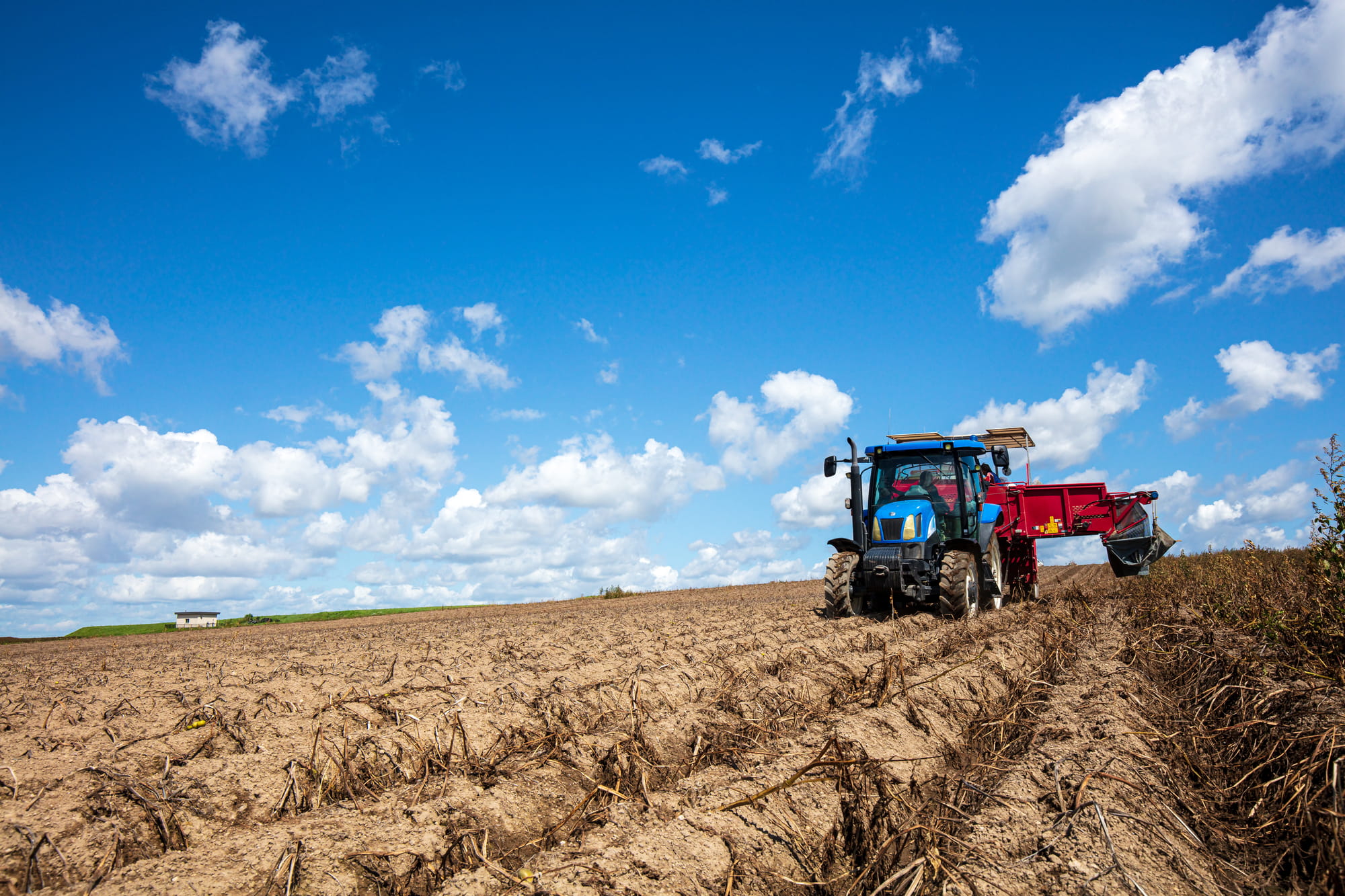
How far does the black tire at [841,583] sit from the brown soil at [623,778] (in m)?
2.61

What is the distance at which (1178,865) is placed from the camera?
2787 millimetres

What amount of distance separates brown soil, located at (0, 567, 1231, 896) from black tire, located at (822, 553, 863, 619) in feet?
8.57

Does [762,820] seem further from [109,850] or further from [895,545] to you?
[895,545]

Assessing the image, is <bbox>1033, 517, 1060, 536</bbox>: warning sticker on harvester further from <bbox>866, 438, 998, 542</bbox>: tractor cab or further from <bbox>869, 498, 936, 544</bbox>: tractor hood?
<bbox>869, 498, 936, 544</bbox>: tractor hood

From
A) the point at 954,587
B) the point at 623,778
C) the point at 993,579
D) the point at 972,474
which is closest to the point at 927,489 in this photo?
the point at 972,474

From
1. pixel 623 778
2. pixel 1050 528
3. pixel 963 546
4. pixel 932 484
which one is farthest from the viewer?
pixel 1050 528

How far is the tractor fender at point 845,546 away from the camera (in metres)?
10.6

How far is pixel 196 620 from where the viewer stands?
2370 cm

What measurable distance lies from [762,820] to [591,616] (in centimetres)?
1278

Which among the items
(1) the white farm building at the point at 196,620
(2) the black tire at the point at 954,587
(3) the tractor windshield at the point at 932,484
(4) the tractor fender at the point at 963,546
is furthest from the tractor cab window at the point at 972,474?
(1) the white farm building at the point at 196,620

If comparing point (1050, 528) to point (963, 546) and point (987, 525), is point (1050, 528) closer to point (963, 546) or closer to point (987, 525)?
point (987, 525)

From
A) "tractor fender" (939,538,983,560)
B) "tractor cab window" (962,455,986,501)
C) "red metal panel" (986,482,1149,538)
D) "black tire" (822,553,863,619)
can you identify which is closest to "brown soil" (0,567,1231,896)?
"black tire" (822,553,863,619)

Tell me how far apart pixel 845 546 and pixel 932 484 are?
5.47 feet

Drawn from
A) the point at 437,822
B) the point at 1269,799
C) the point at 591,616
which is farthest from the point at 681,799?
the point at 591,616
